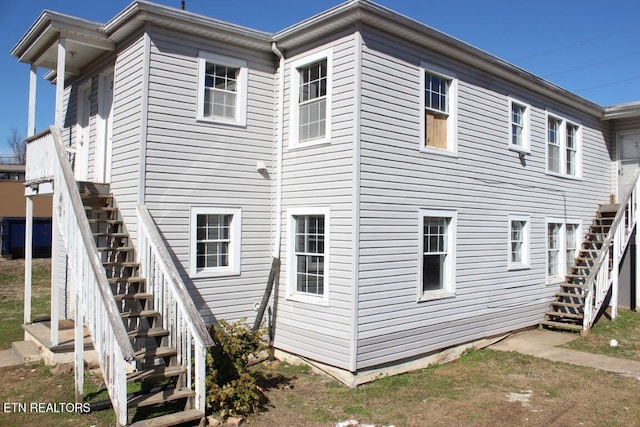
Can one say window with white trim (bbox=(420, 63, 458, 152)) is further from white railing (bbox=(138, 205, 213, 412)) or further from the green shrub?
white railing (bbox=(138, 205, 213, 412))

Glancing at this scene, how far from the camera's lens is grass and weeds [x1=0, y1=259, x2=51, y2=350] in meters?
12.1

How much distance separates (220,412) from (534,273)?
8802mm

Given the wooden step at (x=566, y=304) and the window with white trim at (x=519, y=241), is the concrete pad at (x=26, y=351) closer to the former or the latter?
the window with white trim at (x=519, y=241)

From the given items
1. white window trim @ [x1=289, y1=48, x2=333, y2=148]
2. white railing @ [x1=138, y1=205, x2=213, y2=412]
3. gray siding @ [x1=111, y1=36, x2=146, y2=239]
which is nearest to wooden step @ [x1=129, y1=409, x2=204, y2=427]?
white railing @ [x1=138, y1=205, x2=213, y2=412]

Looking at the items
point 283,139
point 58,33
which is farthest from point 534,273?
point 58,33

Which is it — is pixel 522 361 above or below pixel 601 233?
below

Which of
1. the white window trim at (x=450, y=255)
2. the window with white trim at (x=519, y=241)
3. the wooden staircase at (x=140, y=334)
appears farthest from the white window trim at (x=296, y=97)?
the window with white trim at (x=519, y=241)

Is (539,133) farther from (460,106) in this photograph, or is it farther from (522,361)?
(522,361)

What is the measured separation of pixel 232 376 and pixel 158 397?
42.8 inches

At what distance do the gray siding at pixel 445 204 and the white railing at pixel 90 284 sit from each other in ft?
12.6

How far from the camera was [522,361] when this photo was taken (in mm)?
9781

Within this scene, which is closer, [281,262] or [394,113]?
[394,113]

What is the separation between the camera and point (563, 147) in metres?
13.7

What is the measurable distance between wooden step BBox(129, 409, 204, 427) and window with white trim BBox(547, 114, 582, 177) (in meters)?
10.7
